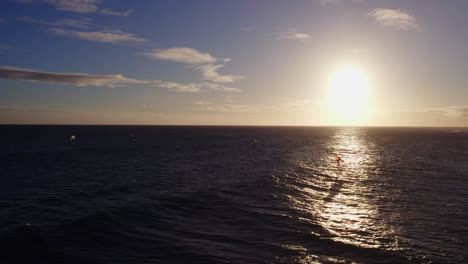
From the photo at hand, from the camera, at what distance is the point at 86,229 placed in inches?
768

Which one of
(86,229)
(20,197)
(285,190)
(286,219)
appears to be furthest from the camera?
(285,190)

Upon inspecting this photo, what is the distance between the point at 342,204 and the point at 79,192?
94.5 feet

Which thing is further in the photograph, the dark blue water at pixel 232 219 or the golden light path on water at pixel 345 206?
the golden light path on water at pixel 345 206

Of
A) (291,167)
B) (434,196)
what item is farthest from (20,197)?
(434,196)

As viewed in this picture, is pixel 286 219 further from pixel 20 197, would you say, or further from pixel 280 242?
pixel 20 197

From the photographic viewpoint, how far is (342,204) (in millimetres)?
26844

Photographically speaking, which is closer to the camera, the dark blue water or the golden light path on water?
the dark blue water

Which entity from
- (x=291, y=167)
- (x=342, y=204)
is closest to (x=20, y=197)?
(x=342, y=204)

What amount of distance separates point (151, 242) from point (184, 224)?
11.8 ft

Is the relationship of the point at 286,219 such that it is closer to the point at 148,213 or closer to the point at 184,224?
the point at 184,224

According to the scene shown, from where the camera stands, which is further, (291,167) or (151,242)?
(291,167)

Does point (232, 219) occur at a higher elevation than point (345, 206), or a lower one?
lower

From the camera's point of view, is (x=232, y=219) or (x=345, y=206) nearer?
(x=232, y=219)

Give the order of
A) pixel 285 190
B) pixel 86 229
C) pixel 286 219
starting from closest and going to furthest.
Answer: pixel 86 229
pixel 286 219
pixel 285 190
